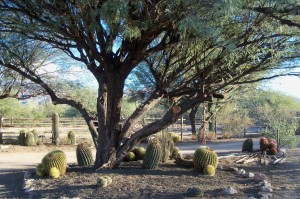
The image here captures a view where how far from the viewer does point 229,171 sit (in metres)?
10.6

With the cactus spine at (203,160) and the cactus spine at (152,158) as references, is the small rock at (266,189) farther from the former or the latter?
the cactus spine at (152,158)

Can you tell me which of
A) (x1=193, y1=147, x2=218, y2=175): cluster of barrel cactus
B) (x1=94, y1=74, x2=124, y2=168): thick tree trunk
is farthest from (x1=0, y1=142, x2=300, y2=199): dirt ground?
(x1=94, y1=74, x2=124, y2=168): thick tree trunk

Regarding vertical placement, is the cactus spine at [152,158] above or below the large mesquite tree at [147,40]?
below

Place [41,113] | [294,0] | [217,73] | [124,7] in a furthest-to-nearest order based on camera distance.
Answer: [41,113] → [217,73] → [124,7] → [294,0]

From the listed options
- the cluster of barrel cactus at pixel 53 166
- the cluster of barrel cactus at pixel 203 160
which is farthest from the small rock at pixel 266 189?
the cluster of barrel cactus at pixel 53 166

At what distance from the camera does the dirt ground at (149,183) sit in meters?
7.81

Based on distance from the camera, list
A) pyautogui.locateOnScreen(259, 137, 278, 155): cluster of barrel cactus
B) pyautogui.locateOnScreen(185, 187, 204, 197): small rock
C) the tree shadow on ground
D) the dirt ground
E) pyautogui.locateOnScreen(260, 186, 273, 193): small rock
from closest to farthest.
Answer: pyautogui.locateOnScreen(185, 187, 204, 197): small rock → the dirt ground → pyautogui.locateOnScreen(260, 186, 273, 193): small rock → the tree shadow on ground → pyautogui.locateOnScreen(259, 137, 278, 155): cluster of barrel cactus

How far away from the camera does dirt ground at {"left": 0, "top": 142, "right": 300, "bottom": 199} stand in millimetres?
7812

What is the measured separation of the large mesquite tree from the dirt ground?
872 mm

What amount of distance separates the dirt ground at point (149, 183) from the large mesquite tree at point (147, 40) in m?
0.87

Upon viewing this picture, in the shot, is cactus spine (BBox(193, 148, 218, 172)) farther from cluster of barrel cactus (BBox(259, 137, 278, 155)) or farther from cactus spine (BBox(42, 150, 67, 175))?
cluster of barrel cactus (BBox(259, 137, 278, 155))

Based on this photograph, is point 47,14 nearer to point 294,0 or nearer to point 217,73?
point 217,73

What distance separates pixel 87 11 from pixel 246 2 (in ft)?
10.3

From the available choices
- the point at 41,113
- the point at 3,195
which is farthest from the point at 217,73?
the point at 41,113
